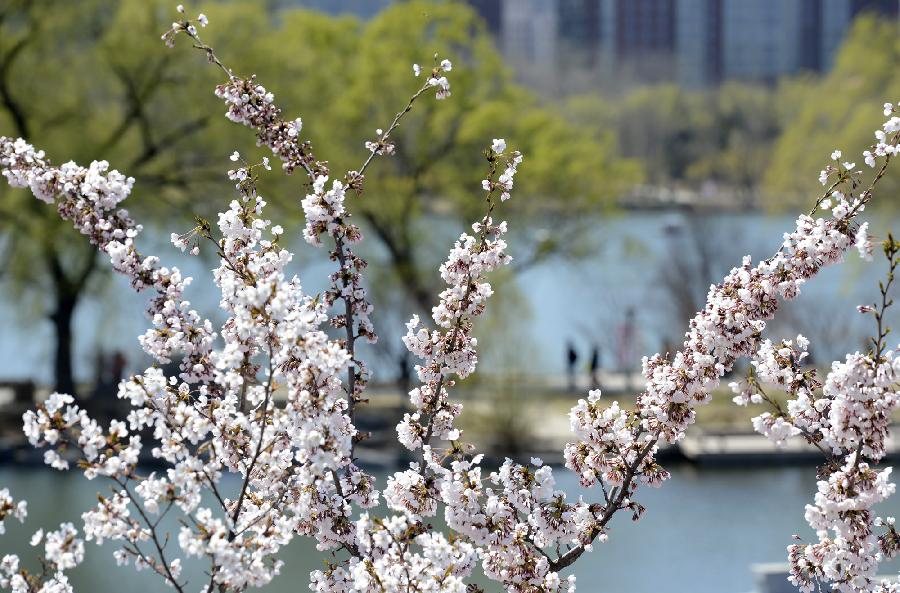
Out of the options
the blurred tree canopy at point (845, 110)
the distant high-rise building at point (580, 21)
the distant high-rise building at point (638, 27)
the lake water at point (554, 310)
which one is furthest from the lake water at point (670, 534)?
the distant high-rise building at point (580, 21)

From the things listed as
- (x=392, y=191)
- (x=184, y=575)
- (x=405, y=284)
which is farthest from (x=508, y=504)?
(x=392, y=191)

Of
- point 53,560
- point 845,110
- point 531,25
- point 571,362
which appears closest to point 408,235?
point 571,362

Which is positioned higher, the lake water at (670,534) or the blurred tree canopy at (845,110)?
the blurred tree canopy at (845,110)

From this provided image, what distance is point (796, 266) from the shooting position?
5.38 meters

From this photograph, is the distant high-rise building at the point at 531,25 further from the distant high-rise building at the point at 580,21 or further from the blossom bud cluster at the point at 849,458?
the blossom bud cluster at the point at 849,458

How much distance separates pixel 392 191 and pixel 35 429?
23244mm

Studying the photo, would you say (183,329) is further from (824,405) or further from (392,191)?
(392,191)

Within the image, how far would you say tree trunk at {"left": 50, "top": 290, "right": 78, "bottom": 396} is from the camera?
24938 mm

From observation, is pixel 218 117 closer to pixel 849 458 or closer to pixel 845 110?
pixel 845 110

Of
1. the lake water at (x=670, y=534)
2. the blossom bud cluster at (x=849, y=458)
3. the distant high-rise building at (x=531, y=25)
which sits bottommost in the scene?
the blossom bud cluster at (x=849, y=458)

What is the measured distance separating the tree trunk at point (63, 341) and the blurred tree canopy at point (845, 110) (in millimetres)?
18506

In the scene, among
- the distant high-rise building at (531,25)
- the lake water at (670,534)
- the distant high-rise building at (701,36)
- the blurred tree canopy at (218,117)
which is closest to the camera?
the lake water at (670,534)

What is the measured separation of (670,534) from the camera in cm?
1955

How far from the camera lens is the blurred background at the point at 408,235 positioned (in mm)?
21422
